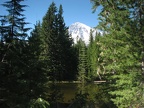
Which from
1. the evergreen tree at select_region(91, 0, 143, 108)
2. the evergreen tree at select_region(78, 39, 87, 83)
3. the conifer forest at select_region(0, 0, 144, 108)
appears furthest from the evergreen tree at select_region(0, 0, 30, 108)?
the evergreen tree at select_region(78, 39, 87, 83)

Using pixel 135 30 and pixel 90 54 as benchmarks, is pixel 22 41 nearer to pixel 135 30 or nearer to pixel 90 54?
pixel 135 30

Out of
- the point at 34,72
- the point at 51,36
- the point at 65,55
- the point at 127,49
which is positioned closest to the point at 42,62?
the point at 34,72

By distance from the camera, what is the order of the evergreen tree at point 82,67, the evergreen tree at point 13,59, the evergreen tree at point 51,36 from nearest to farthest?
the evergreen tree at point 13,59, the evergreen tree at point 51,36, the evergreen tree at point 82,67

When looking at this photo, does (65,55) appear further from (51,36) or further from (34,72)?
(34,72)

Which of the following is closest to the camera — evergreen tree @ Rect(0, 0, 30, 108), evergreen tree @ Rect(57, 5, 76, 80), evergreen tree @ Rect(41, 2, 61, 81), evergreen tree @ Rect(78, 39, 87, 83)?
evergreen tree @ Rect(0, 0, 30, 108)

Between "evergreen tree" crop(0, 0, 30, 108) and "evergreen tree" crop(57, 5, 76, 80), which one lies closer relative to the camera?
"evergreen tree" crop(0, 0, 30, 108)

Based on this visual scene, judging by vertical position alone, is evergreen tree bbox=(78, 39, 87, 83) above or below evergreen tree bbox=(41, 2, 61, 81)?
below

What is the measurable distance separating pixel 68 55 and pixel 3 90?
52.3m

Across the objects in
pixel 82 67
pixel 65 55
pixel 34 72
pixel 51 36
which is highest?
pixel 51 36

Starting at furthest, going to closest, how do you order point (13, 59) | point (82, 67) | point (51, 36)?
point (82, 67) < point (51, 36) < point (13, 59)

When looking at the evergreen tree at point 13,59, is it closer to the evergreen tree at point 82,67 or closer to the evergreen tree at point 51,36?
the evergreen tree at point 51,36

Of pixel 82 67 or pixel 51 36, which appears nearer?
pixel 51 36

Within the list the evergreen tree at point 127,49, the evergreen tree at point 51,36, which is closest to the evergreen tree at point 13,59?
the evergreen tree at point 127,49

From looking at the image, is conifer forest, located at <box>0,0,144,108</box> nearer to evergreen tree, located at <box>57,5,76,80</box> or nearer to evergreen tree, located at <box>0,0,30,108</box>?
evergreen tree, located at <box>0,0,30,108</box>
